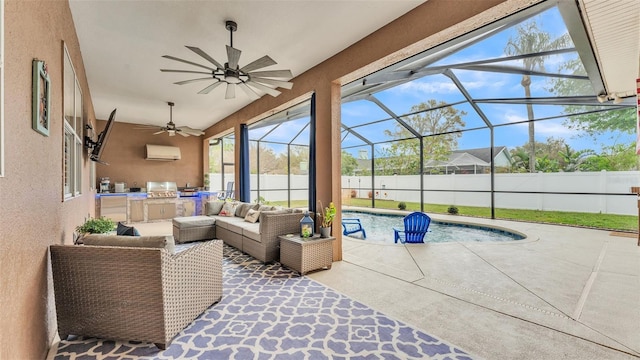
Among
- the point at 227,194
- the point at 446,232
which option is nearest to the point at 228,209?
the point at 227,194

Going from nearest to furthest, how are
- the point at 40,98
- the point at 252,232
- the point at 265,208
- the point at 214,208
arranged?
the point at 40,98 → the point at 252,232 → the point at 265,208 → the point at 214,208

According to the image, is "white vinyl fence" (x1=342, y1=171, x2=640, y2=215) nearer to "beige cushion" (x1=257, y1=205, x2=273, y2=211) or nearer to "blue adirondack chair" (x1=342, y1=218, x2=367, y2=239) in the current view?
"blue adirondack chair" (x1=342, y1=218, x2=367, y2=239)

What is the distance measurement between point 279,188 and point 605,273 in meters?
7.93

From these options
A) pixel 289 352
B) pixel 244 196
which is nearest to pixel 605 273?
pixel 289 352

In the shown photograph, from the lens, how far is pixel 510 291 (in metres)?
2.94

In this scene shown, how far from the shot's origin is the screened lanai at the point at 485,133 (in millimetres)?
4848

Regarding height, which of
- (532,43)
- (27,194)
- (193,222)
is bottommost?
(193,222)

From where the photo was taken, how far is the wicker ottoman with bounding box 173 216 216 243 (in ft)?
16.8

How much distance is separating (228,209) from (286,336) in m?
4.26

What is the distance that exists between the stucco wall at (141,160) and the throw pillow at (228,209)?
385 centimetres

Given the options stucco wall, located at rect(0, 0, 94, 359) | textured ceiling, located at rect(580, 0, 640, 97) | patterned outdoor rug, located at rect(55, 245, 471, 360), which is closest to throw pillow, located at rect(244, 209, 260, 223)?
patterned outdoor rug, located at rect(55, 245, 471, 360)

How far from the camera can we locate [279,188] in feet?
30.6

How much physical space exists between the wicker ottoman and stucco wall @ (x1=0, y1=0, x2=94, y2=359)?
9.53 feet

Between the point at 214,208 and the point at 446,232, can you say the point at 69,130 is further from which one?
the point at 446,232
